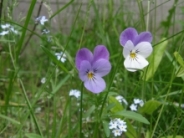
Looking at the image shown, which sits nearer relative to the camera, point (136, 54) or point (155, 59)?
point (136, 54)

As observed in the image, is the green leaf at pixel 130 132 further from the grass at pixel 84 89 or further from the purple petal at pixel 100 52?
the purple petal at pixel 100 52

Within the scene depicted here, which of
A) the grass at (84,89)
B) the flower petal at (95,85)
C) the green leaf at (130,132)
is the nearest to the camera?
the flower petal at (95,85)

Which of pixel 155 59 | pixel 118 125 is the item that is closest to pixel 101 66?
pixel 118 125

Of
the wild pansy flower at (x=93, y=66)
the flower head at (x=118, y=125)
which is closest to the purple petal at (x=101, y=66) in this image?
the wild pansy flower at (x=93, y=66)

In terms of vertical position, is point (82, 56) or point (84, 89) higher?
point (84, 89)

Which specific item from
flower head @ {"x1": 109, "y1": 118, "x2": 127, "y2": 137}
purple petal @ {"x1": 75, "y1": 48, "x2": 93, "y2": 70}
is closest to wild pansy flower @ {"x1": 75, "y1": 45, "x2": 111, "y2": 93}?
purple petal @ {"x1": 75, "y1": 48, "x2": 93, "y2": 70}

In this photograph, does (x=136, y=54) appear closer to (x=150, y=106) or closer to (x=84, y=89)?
(x=150, y=106)

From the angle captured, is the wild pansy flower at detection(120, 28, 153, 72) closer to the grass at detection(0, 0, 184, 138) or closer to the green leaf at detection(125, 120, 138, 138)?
the grass at detection(0, 0, 184, 138)
